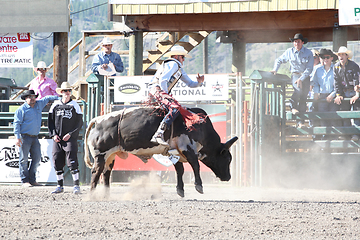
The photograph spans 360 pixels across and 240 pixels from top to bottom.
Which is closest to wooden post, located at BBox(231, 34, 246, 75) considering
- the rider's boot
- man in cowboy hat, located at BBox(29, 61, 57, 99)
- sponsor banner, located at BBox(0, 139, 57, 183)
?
man in cowboy hat, located at BBox(29, 61, 57, 99)

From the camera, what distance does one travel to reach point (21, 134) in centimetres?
1013

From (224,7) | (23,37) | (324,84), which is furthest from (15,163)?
(324,84)

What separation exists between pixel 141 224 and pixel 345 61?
6770mm

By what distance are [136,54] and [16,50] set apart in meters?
3.77

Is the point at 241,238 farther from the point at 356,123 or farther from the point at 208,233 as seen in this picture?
the point at 356,123

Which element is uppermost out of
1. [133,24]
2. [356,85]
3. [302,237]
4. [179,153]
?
[133,24]

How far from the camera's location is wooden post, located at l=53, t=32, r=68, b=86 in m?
13.0

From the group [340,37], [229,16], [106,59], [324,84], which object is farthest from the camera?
[229,16]

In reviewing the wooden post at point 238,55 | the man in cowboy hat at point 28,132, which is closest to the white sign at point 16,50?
the man in cowboy hat at point 28,132

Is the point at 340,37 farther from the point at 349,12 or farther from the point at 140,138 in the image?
the point at 140,138

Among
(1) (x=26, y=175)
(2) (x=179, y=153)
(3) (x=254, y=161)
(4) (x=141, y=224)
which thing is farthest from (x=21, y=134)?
(4) (x=141, y=224)

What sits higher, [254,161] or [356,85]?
[356,85]

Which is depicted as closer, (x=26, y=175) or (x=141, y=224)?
(x=141, y=224)

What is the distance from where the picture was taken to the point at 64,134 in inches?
341
